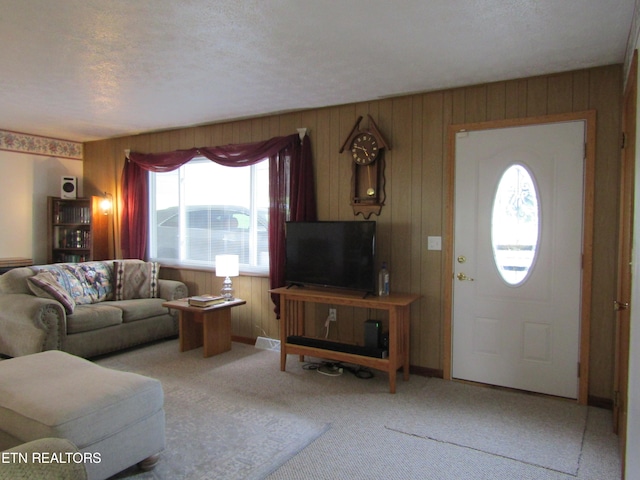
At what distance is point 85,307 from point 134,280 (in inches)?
30.3

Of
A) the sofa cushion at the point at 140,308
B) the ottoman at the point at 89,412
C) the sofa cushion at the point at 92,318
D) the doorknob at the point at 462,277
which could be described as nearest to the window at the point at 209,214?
the sofa cushion at the point at 140,308

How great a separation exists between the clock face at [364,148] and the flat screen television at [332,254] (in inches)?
24.9

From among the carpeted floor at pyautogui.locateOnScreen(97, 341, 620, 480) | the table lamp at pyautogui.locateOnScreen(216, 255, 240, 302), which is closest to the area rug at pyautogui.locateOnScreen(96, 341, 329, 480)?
the carpeted floor at pyautogui.locateOnScreen(97, 341, 620, 480)

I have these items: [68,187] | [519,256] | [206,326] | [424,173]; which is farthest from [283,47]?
[68,187]

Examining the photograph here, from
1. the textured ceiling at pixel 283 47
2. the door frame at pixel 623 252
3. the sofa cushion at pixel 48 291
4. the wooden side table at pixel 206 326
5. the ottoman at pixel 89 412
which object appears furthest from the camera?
the wooden side table at pixel 206 326

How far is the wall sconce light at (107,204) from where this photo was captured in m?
6.02

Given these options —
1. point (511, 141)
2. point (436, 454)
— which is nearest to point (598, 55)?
point (511, 141)

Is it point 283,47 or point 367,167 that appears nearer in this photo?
point 283,47

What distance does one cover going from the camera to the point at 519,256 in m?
3.43

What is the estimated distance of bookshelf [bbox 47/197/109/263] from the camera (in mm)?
5910

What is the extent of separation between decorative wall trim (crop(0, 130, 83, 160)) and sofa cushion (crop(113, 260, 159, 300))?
2157 millimetres

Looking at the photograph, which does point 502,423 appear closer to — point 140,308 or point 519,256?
point 519,256

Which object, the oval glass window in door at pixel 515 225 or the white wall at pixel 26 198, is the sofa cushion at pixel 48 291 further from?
the oval glass window in door at pixel 515 225

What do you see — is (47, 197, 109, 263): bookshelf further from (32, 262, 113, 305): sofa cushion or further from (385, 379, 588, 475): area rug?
(385, 379, 588, 475): area rug
